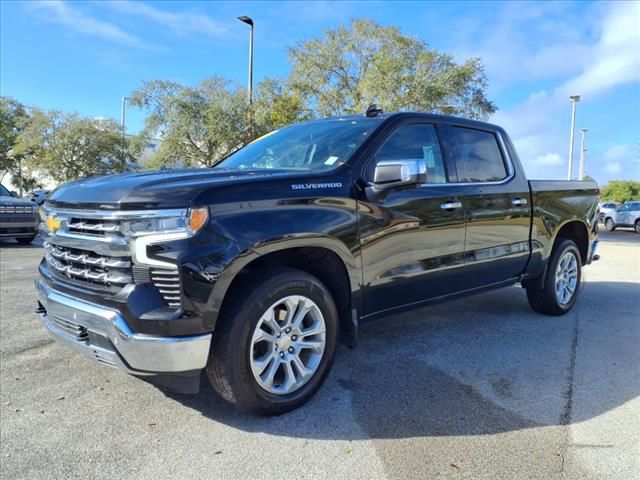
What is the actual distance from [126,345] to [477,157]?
3.36m

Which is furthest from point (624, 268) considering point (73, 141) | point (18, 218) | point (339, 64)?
point (73, 141)

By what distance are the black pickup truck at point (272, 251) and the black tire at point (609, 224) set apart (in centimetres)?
2610

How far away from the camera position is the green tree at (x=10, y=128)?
35.8 meters

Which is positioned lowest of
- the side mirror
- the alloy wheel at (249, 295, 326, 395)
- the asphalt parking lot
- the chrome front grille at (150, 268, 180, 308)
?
the asphalt parking lot

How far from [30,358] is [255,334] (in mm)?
2282

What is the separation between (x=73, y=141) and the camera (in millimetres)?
31922

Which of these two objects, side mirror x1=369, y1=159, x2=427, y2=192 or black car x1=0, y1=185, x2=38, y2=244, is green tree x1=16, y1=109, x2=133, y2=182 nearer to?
black car x1=0, y1=185, x2=38, y2=244

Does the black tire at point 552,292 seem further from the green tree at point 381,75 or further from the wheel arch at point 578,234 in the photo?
the green tree at point 381,75

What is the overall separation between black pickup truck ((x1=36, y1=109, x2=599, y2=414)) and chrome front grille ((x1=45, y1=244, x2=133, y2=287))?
A: 0.01 meters

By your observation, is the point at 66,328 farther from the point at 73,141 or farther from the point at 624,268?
the point at 73,141

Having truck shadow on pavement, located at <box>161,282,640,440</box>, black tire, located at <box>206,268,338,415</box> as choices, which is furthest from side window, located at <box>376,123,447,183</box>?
truck shadow on pavement, located at <box>161,282,640,440</box>

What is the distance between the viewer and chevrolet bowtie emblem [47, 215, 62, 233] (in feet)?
Result: 9.93

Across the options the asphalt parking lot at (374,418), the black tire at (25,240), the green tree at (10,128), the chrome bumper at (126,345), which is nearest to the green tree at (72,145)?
the green tree at (10,128)

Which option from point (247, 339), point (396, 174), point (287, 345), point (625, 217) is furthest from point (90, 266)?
point (625, 217)
